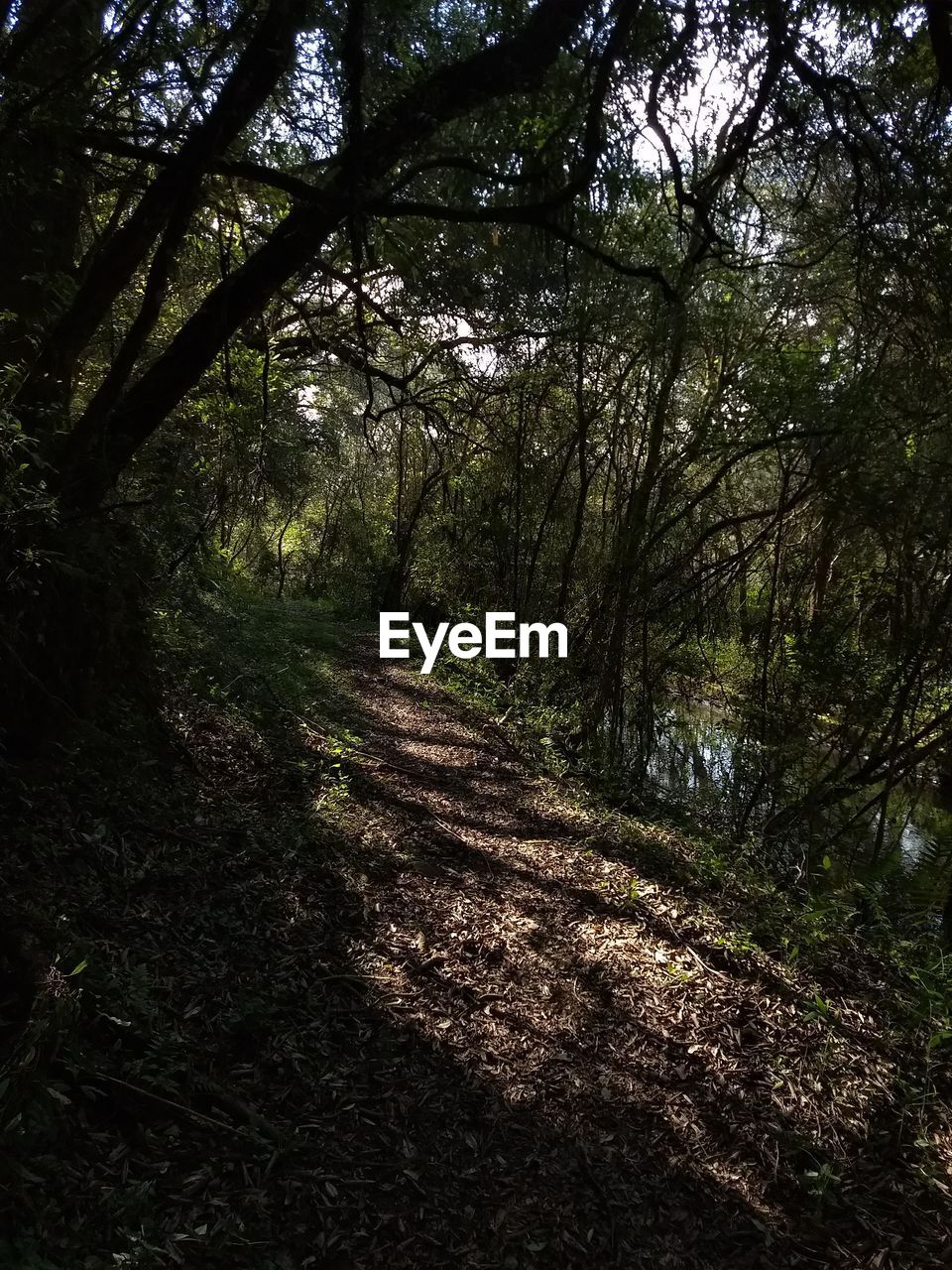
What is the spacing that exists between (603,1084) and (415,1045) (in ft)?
2.22

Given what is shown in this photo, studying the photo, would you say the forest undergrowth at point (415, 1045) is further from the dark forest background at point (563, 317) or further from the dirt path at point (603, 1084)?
the dark forest background at point (563, 317)

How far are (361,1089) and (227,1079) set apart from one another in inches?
16.9

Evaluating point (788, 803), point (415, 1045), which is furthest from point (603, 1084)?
point (788, 803)

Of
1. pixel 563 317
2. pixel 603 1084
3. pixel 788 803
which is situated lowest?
pixel 603 1084

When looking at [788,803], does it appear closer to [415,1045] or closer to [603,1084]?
[603,1084]

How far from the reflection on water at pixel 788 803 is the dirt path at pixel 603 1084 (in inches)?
50.8

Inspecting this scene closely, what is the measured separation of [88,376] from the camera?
5148 mm

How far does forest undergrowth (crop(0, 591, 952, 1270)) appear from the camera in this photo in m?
1.79

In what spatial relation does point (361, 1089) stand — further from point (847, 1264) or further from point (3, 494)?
point (3, 494)

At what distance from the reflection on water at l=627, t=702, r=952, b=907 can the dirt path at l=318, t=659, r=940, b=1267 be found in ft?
4.23

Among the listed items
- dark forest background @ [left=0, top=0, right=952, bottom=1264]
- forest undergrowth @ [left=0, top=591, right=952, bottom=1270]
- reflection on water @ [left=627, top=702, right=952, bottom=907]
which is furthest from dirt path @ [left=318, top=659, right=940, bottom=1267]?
reflection on water @ [left=627, top=702, right=952, bottom=907]

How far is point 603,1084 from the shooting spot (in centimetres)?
251

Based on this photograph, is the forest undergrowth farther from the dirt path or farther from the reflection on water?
the reflection on water

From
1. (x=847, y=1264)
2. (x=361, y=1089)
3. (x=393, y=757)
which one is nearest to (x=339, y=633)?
(x=393, y=757)
